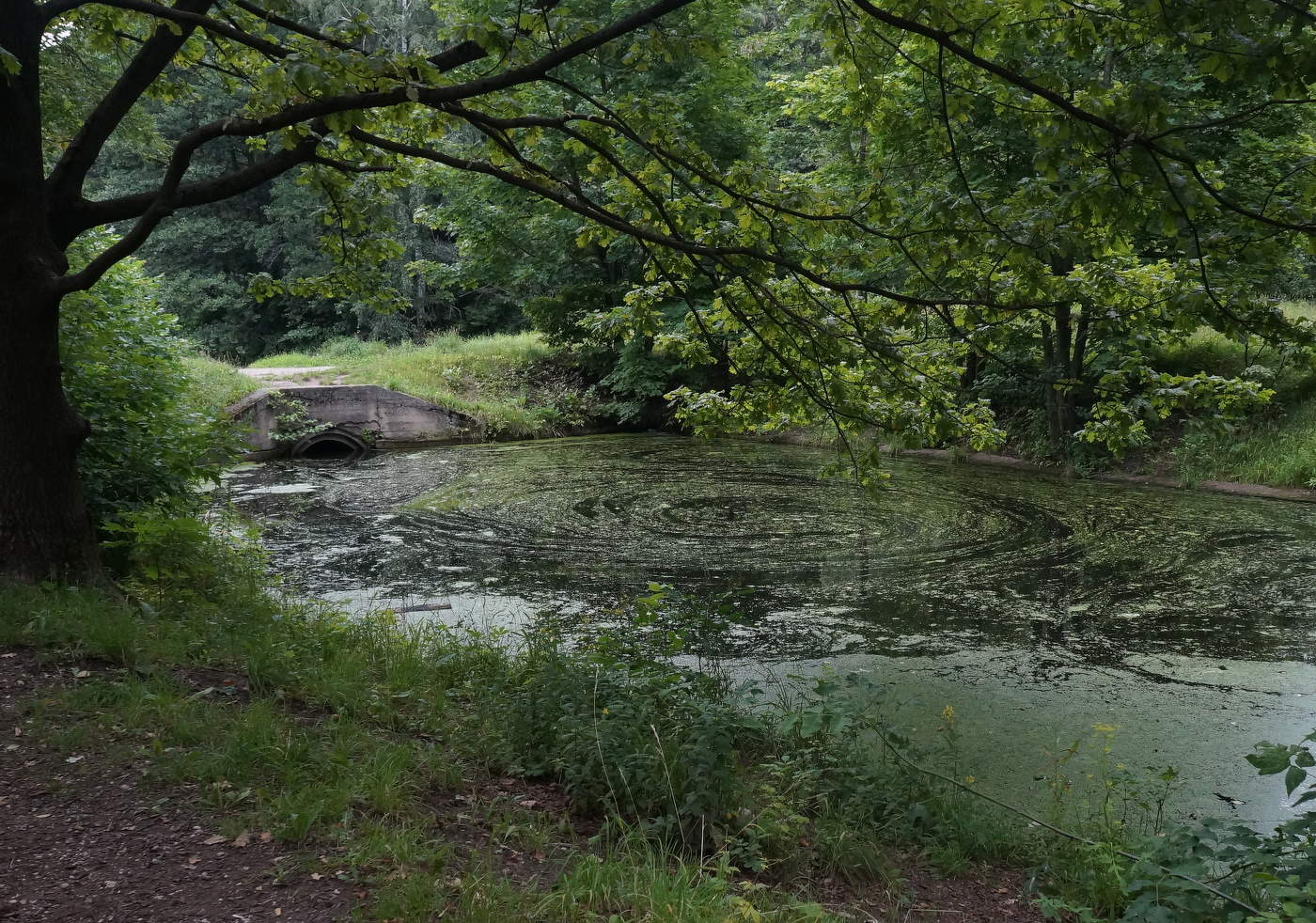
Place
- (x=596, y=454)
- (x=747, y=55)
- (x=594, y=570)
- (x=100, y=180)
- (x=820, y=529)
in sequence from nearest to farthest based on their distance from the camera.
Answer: (x=594, y=570) < (x=820, y=529) < (x=596, y=454) < (x=747, y=55) < (x=100, y=180)

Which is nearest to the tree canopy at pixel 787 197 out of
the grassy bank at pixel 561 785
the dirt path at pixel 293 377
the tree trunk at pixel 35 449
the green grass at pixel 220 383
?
the tree trunk at pixel 35 449

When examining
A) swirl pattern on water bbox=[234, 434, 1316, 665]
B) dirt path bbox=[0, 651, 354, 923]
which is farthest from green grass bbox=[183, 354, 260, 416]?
dirt path bbox=[0, 651, 354, 923]

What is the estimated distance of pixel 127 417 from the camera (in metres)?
7.16

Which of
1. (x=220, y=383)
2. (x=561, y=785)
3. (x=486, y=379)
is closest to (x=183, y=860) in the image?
(x=561, y=785)

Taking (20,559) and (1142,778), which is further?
(20,559)

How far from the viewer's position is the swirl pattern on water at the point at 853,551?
7.65 m

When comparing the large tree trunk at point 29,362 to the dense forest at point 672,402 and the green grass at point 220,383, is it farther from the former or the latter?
the green grass at point 220,383

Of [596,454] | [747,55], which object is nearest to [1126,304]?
[596,454]

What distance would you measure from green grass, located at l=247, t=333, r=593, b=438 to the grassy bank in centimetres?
1710

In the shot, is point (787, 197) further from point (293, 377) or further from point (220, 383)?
point (293, 377)

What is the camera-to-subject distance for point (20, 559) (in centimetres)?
550

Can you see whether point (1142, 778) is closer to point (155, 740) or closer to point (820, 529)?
point (155, 740)

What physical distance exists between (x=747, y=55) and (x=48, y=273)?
19.4 meters

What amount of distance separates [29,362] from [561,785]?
12.6ft
